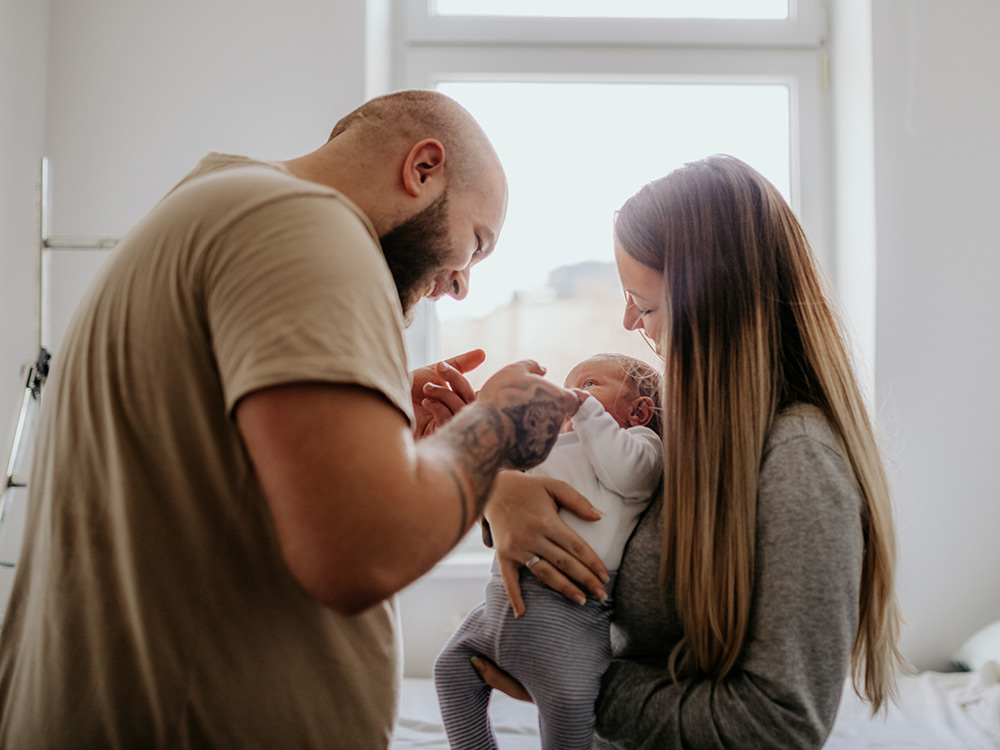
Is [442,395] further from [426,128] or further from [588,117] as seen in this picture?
[588,117]

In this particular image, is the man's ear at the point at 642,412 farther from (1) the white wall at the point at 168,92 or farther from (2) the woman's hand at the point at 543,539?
(1) the white wall at the point at 168,92

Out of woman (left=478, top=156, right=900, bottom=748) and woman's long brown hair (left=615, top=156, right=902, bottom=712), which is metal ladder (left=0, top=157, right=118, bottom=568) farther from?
woman's long brown hair (left=615, top=156, right=902, bottom=712)

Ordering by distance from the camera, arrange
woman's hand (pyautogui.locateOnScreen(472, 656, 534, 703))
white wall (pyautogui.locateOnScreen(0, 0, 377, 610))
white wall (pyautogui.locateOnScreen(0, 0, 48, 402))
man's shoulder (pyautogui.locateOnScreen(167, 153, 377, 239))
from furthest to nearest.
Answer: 1. white wall (pyautogui.locateOnScreen(0, 0, 377, 610))
2. white wall (pyautogui.locateOnScreen(0, 0, 48, 402))
3. woman's hand (pyautogui.locateOnScreen(472, 656, 534, 703))
4. man's shoulder (pyautogui.locateOnScreen(167, 153, 377, 239))

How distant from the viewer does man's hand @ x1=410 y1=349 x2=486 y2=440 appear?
1.37 meters

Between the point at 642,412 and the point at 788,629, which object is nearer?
the point at 788,629

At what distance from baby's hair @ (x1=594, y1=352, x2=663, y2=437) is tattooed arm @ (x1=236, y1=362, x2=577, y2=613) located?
0.85 meters

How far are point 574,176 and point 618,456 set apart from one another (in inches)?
63.0

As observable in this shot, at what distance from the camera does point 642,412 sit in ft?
4.78

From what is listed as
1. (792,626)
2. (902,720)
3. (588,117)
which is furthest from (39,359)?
(902,720)

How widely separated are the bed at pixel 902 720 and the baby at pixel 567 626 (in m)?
0.54

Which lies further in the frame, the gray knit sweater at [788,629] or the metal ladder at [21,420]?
the metal ladder at [21,420]

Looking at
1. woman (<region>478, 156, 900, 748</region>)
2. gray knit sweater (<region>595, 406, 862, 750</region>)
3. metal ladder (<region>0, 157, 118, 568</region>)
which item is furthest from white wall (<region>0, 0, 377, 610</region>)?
gray knit sweater (<region>595, 406, 862, 750</region>)

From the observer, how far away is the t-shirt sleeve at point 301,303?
642 millimetres

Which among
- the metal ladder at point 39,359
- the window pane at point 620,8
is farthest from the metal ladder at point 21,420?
the window pane at point 620,8
